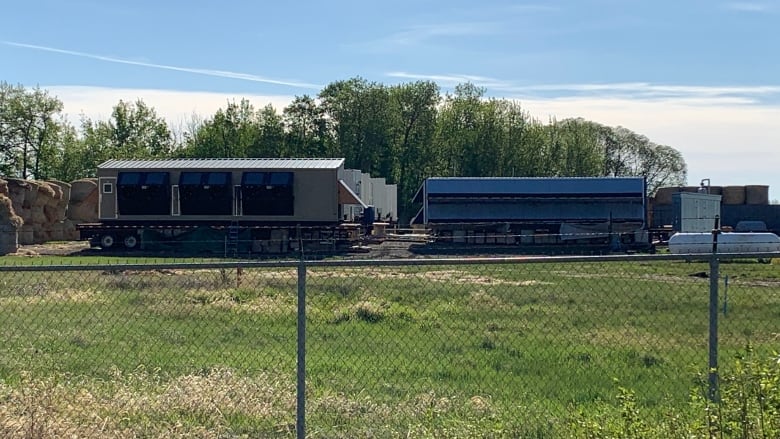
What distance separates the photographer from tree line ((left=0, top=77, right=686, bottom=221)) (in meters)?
73.0

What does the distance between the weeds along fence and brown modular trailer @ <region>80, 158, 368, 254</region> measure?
2396 centimetres

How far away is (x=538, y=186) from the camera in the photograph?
4256cm

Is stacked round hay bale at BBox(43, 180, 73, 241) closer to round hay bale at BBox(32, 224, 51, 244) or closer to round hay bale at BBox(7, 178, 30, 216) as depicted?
round hay bale at BBox(32, 224, 51, 244)

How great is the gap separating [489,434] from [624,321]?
475 centimetres

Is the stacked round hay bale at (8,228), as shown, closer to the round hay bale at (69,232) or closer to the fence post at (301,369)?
the round hay bale at (69,232)

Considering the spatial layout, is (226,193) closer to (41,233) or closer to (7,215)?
(7,215)

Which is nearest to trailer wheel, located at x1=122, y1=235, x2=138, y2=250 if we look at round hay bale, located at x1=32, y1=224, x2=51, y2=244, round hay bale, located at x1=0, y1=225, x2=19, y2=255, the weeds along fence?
round hay bale, located at x1=0, y1=225, x2=19, y2=255

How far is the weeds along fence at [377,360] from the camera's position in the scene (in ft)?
23.3

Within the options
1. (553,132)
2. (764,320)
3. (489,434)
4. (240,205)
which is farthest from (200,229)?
(553,132)

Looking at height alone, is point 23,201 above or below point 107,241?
above

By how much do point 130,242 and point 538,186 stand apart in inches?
773

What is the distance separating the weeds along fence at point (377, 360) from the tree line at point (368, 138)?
192 ft

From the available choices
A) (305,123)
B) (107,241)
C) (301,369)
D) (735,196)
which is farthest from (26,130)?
(301,369)

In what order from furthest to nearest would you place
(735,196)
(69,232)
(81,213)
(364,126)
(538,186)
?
(364,126), (735,196), (81,213), (69,232), (538,186)
